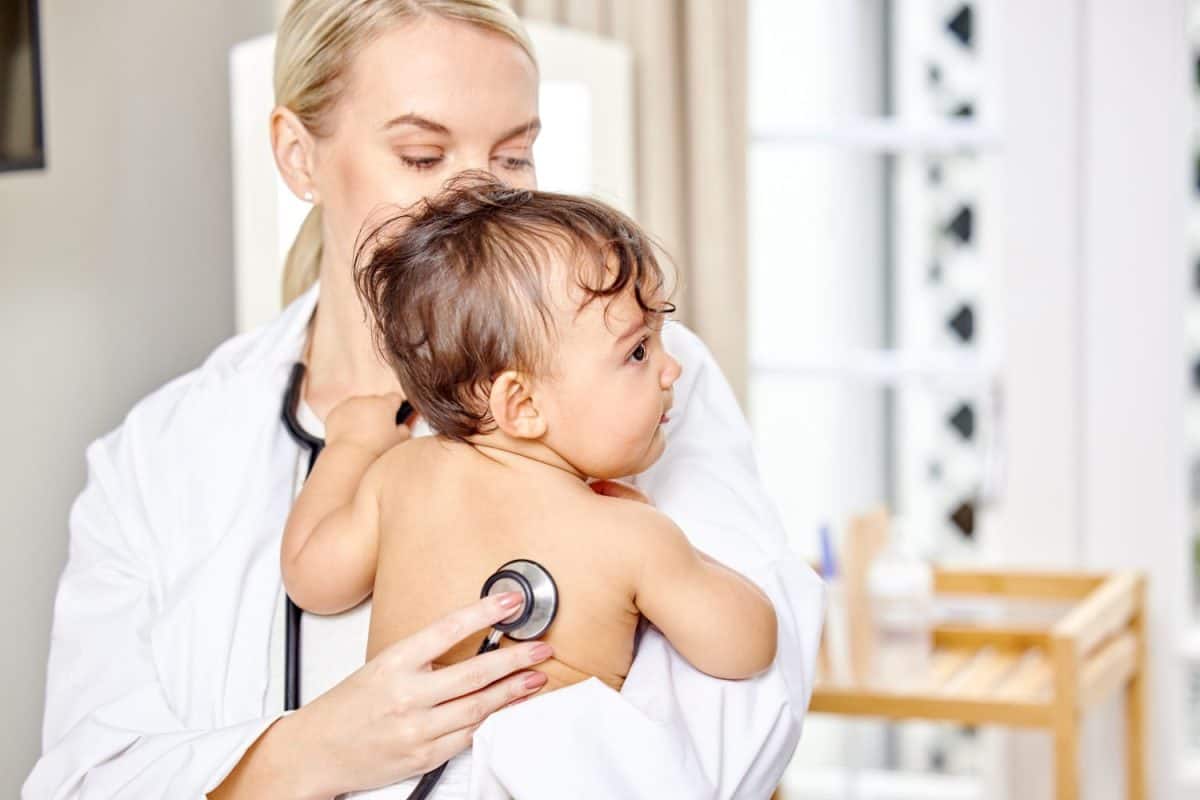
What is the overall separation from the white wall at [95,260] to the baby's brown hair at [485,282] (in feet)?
2.99

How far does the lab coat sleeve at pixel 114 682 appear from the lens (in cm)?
129

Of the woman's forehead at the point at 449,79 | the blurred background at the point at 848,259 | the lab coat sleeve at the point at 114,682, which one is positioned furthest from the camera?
the blurred background at the point at 848,259

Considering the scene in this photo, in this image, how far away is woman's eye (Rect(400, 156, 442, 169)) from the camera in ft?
4.76

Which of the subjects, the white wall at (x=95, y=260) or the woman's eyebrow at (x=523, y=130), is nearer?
the woman's eyebrow at (x=523, y=130)

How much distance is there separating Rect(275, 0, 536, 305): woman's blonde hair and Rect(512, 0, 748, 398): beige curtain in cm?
97

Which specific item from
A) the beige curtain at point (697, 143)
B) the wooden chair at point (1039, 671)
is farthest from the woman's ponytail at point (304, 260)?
the wooden chair at point (1039, 671)

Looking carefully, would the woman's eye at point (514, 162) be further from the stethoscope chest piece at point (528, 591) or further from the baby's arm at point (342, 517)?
the stethoscope chest piece at point (528, 591)

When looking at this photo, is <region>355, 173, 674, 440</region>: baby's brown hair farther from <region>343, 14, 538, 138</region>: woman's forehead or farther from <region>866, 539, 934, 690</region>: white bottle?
<region>866, 539, 934, 690</region>: white bottle

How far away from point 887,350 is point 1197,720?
2.89 ft

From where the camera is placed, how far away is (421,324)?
1.25 metres

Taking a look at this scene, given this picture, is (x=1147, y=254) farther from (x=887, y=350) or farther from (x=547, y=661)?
(x=547, y=661)

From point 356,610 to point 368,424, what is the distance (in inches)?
6.8

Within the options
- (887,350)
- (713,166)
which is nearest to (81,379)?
(713,166)

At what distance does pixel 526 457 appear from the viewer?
128cm
